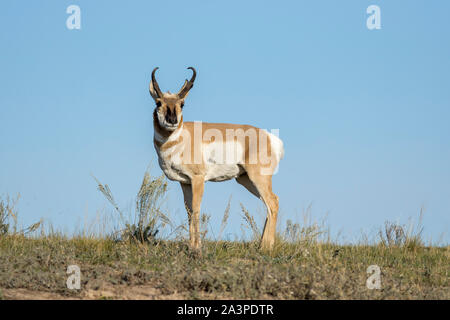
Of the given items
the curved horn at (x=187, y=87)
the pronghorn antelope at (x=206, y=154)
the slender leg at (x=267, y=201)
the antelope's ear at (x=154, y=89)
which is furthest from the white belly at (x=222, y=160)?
the antelope's ear at (x=154, y=89)

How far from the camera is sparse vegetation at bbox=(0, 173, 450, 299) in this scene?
21.6 feet

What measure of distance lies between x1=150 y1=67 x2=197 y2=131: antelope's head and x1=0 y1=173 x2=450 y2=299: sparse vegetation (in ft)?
4.92

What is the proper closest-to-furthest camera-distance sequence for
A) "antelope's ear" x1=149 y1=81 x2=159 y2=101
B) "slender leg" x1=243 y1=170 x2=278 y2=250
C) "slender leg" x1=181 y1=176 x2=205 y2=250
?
"slender leg" x1=181 y1=176 x2=205 y2=250
"antelope's ear" x1=149 y1=81 x2=159 y2=101
"slender leg" x1=243 y1=170 x2=278 y2=250

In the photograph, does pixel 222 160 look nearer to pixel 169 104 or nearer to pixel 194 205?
pixel 194 205

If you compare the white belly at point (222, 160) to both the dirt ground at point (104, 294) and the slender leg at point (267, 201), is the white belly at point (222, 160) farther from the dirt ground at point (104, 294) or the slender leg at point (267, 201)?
the dirt ground at point (104, 294)

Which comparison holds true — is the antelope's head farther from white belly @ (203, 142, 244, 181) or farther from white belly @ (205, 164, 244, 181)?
white belly @ (205, 164, 244, 181)

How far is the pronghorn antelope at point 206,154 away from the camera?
31.0ft

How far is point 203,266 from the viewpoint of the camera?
773cm

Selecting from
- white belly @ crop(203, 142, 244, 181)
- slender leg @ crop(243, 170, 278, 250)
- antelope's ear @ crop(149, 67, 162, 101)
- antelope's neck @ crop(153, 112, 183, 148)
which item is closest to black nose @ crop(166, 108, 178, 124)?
antelope's neck @ crop(153, 112, 183, 148)

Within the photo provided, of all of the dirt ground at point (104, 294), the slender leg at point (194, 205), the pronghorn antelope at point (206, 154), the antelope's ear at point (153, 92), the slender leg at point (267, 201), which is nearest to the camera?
the dirt ground at point (104, 294)
